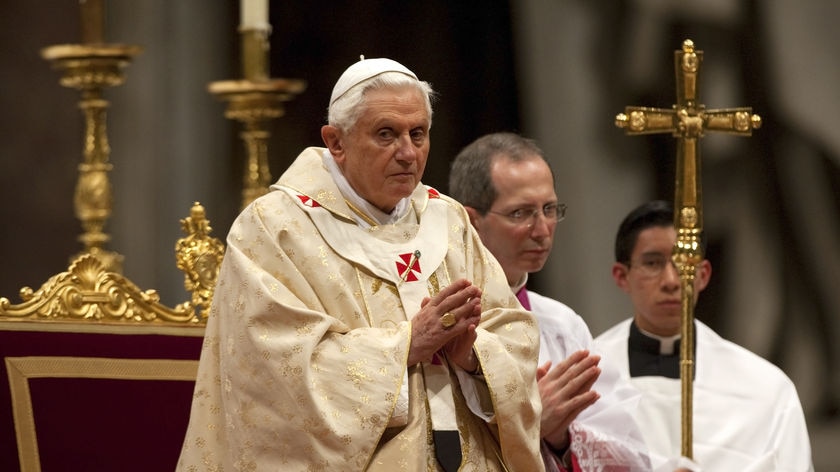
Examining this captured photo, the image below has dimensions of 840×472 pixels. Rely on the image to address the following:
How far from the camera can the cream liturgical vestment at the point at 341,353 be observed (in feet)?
12.2

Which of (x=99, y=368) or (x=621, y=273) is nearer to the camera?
(x=99, y=368)

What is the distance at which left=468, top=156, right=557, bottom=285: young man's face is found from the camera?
4754 mm

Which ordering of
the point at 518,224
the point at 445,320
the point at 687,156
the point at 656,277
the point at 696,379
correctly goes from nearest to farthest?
the point at 445,320 → the point at 518,224 → the point at 687,156 → the point at 656,277 → the point at 696,379

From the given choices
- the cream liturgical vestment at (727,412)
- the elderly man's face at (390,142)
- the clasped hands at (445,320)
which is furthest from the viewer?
the cream liturgical vestment at (727,412)

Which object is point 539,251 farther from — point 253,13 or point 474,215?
point 253,13

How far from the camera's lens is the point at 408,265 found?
396 centimetres

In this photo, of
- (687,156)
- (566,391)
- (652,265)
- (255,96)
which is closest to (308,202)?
(566,391)

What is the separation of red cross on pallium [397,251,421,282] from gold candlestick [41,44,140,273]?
125 centimetres

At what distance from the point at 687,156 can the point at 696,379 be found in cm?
103

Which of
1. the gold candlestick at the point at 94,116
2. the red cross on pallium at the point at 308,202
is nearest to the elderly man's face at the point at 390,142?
the red cross on pallium at the point at 308,202

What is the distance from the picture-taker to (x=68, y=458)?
186 inches

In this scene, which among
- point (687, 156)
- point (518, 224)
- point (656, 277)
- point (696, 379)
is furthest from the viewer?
point (696, 379)

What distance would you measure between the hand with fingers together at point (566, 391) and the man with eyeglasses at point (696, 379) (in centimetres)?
89

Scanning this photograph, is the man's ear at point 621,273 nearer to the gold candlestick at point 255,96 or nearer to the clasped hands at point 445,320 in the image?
the gold candlestick at point 255,96
